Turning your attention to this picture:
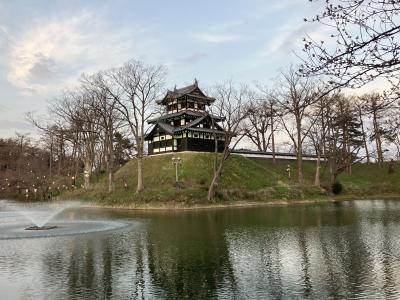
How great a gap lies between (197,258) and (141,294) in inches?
179

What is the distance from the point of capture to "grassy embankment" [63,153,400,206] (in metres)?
42.7

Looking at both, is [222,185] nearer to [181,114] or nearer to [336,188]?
[181,114]

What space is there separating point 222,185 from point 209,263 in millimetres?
34213

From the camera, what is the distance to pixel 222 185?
47.9m

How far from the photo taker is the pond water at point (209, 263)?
34.4 ft

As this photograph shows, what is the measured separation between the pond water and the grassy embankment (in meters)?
19.3

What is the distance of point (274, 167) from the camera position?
62.4 meters

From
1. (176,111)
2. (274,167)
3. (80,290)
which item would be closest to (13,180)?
(176,111)

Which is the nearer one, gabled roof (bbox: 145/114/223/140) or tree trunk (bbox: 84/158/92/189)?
gabled roof (bbox: 145/114/223/140)

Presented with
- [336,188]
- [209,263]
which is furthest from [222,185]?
[209,263]

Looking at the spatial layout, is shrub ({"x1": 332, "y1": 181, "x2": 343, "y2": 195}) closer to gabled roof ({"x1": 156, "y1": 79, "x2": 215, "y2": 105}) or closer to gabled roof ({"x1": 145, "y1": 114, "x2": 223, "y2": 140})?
gabled roof ({"x1": 145, "y1": 114, "x2": 223, "y2": 140})

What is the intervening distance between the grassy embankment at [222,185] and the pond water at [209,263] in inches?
758

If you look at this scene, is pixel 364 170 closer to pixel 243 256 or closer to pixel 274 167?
pixel 274 167

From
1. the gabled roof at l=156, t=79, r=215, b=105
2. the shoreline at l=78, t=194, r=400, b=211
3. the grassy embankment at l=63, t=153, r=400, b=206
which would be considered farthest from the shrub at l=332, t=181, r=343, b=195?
the gabled roof at l=156, t=79, r=215, b=105
